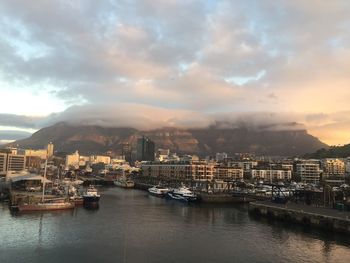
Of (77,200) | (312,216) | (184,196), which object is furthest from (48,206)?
(312,216)

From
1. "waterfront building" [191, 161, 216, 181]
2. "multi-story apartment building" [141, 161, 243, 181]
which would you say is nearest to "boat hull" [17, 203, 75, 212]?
"multi-story apartment building" [141, 161, 243, 181]

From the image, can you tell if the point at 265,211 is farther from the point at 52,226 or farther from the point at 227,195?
the point at 52,226

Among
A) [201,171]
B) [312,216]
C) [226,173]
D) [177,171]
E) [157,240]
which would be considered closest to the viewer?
[157,240]

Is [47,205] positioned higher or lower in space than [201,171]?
lower

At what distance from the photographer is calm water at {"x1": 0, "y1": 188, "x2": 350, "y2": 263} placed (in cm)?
3603

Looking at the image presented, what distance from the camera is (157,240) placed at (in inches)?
1694

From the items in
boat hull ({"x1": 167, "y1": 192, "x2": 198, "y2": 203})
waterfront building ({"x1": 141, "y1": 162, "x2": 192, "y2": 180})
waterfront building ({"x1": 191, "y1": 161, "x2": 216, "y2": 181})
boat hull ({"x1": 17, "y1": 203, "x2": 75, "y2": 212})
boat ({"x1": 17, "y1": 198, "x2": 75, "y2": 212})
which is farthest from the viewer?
waterfront building ({"x1": 141, "y1": 162, "x2": 192, "y2": 180})

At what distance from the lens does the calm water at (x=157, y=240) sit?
118 feet

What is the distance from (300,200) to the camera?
84.9 meters

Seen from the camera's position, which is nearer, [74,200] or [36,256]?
[36,256]

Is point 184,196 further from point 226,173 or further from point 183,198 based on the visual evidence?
point 226,173

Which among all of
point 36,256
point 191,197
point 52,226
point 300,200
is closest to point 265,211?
point 300,200

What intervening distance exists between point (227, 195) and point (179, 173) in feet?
274

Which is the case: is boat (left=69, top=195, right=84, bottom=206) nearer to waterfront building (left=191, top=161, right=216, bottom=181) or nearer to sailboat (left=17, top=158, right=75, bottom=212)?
sailboat (left=17, top=158, right=75, bottom=212)
